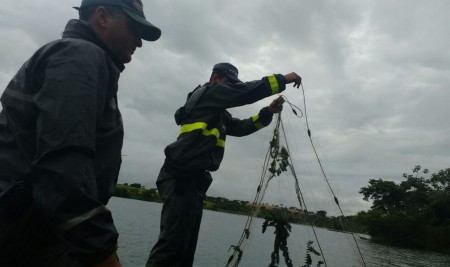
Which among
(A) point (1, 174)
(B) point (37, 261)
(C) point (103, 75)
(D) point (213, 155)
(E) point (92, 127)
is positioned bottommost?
(B) point (37, 261)

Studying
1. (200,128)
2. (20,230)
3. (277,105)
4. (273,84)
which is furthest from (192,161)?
(20,230)

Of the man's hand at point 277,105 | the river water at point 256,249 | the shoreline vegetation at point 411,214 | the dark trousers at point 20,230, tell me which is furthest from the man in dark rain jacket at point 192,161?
the shoreline vegetation at point 411,214

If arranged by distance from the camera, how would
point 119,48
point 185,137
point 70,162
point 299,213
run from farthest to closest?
1. point 299,213
2. point 185,137
3. point 119,48
4. point 70,162

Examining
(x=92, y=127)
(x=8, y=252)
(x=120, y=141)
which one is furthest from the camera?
(x=120, y=141)

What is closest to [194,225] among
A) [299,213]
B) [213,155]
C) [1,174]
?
[213,155]

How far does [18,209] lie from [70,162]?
540mm

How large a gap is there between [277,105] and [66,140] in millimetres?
5265

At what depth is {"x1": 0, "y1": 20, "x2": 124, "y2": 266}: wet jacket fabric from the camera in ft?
4.97

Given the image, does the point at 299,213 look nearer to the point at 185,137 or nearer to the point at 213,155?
the point at 213,155

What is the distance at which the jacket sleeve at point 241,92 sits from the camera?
496 cm

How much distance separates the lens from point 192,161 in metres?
4.95

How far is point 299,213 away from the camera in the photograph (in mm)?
6496

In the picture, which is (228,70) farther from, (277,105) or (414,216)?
(414,216)

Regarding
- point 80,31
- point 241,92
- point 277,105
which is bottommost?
point 80,31
